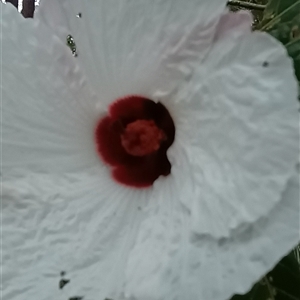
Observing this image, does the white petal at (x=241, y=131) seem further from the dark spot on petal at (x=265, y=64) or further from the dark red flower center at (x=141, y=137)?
the dark red flower center at (x=141, y=137)

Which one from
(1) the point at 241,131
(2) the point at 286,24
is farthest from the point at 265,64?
(2) the point at 286,24

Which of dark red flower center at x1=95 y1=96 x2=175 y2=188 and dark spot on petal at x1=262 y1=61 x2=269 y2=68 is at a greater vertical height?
dark spot on petal at x1=262 y1=61 x2=269 y2=68

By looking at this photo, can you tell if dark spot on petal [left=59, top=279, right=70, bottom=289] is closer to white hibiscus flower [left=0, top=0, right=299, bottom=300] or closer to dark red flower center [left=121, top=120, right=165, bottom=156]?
white hibiscus flower [left=0, top=0, right=299, bottom=300]

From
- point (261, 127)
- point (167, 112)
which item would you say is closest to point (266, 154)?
point (261, 127)

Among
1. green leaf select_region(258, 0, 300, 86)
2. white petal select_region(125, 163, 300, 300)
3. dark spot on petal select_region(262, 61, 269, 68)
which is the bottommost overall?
white petal select_region(125, 163, 300, 300)

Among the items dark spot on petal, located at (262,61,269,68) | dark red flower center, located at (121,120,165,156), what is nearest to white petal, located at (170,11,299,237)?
dark spot on petal, located at (262,61,269,68)

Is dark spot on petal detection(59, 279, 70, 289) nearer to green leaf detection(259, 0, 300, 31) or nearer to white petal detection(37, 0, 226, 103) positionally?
white petal detection(37, 0, 226, 103)

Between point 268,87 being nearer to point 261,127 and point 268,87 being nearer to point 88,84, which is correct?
point 261,127

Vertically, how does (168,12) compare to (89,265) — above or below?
above

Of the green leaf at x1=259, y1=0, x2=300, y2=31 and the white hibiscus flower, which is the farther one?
the green leaf at x1=259, y1=0, x2=300, y2=31
